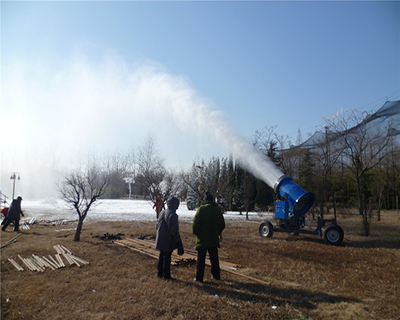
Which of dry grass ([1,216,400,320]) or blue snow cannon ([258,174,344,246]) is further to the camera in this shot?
blue snow cannon ([258,174,344,246])

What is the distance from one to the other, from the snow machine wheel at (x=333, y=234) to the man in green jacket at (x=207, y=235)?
5831 mm

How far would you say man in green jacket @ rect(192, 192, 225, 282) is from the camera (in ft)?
17.4

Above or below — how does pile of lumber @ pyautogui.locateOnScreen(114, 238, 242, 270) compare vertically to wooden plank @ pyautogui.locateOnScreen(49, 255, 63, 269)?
above

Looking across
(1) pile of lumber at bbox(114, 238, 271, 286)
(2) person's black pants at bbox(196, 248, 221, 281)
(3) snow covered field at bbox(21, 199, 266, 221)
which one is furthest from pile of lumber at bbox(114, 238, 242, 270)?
(3) snow covered field at bbox(21, 199, 266, 221)

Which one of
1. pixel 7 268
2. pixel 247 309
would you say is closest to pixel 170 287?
pixel 247 309

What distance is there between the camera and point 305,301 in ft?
14.4

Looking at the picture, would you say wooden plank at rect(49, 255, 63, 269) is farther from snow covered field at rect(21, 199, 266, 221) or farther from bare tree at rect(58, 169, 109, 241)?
snow covered field at rect(21, 199, 266, 221)

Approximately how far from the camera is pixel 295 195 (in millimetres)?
9781

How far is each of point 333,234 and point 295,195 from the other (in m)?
1.92

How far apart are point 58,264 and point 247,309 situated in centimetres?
517

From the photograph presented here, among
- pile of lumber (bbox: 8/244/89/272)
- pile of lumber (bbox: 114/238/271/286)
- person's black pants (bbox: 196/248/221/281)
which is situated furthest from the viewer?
pile of lumber (bbox: 8/244/89/272)

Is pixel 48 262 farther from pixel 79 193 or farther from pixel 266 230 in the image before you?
pixel 266 230

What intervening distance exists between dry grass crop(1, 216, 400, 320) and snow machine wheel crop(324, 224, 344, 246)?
120cm

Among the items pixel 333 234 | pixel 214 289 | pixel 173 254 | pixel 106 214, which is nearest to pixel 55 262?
pixel 173 254
